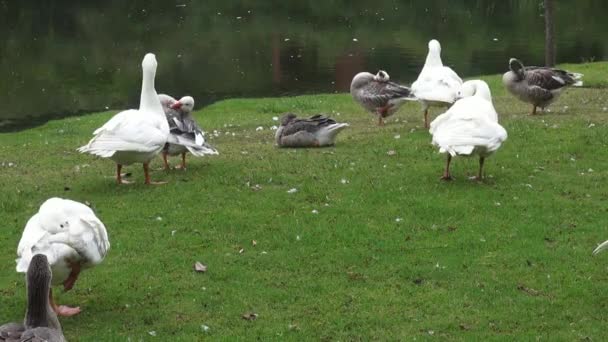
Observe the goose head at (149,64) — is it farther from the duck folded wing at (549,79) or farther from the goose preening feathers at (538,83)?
the duck folded wing at (549,79)

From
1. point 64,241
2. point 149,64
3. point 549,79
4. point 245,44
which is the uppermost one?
point 64,241

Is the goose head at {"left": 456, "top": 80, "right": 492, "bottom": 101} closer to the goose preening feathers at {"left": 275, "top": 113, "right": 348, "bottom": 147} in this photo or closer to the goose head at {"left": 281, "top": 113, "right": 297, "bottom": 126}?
the goose preening feathers at {"left": 275, "top": 113, "right": 348, "bottom": 147}

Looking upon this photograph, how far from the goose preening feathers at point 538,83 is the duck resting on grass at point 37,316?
533 inches

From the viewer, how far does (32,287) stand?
709cm

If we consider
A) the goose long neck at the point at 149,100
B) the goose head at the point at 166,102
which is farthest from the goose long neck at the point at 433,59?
the goose long neck at the point at 149,100

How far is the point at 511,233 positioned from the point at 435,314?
279 cm

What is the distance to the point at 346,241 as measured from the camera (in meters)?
11.0

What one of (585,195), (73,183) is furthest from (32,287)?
(585,195)

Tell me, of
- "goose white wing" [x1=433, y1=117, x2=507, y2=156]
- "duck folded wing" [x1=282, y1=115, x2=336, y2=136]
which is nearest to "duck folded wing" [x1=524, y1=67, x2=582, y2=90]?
"duck folded wing" [x1=282, y1=115, x2=336, y2=136]

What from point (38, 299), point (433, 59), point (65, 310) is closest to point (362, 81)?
point (433, 59)

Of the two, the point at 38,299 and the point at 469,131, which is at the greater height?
the point at 38,299

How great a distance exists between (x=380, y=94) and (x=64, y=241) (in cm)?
1106

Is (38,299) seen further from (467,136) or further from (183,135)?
(183,135)

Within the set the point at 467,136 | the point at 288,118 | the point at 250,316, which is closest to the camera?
the point at 250,316
